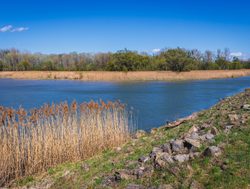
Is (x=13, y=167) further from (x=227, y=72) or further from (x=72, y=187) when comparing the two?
(x=227, y=72)

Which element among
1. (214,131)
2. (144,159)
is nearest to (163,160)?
(144,159)

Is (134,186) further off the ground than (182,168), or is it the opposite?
(182,168)

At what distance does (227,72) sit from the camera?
55.3 metres

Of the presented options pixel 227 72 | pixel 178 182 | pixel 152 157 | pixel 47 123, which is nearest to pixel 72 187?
pixel 152 157

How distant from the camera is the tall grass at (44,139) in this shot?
7.91m

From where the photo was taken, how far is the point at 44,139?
8.47 m

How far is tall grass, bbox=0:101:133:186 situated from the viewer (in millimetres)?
7914

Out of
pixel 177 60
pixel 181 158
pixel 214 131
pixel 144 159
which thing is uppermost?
pixel 177 60

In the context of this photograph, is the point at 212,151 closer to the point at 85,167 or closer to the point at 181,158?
the point at 181,158

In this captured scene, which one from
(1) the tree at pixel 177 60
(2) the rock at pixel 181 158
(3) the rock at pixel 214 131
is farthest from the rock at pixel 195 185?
(1) the tree at pixel 177 60

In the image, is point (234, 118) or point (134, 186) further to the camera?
point (234, 118)

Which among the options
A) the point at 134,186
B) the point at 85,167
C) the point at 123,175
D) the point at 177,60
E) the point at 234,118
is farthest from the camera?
the point at 177,60

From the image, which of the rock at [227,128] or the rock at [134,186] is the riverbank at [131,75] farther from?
the rock at [134,186]

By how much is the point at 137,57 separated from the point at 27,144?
52656 millimetres
